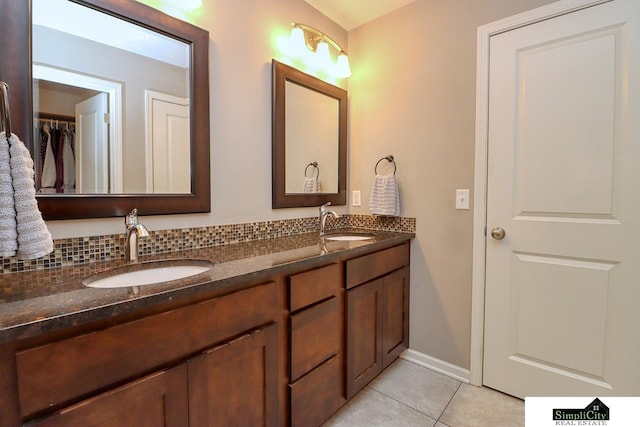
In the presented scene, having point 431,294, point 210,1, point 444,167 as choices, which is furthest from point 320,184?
point 210,1

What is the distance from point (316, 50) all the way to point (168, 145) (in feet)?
3.87

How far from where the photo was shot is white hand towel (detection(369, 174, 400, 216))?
6.57 ft

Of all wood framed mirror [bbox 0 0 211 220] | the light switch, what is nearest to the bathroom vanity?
wood framed mirror [bbox 0 0 211 220]

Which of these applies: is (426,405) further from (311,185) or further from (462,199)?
(311,185)

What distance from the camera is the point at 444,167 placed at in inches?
73.5

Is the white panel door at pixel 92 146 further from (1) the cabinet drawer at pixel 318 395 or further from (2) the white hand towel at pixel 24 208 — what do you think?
(1) the cabinet drawer at pixel 318 395

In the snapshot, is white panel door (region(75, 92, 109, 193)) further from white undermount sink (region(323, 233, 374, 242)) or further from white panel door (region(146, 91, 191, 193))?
white undermount sink (region(323, 233, 374, 242))

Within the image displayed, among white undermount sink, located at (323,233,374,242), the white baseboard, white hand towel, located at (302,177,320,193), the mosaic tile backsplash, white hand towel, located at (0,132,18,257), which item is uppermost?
white hand towel, located at (302,177,320,193)

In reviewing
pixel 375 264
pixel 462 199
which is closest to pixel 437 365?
pixel 375 264

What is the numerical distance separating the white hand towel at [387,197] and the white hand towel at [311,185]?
1.34 ft

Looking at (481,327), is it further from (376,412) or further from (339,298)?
(339,298)

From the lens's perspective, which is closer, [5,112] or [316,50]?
[5,112]

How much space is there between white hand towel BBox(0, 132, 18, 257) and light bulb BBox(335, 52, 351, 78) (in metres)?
1.82

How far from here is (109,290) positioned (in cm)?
81
